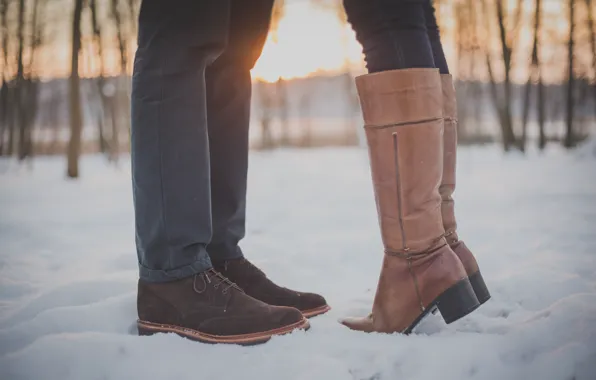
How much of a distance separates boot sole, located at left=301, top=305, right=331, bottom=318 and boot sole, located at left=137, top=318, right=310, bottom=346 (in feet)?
0.51

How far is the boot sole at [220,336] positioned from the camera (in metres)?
1.07

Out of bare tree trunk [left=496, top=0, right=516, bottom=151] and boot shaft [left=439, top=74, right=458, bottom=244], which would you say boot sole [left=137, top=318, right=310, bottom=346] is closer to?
boot shaft [left=439, top=74, right=458, bottom=244]

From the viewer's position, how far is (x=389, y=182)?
1.11 meters

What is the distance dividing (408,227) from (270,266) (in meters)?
0.85

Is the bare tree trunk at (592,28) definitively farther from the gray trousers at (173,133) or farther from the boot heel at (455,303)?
the gray trousers at (173,133)

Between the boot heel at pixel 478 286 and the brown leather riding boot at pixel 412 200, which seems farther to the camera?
the boot heel at pixel 478 286

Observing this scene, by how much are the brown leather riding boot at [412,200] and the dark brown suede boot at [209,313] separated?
267 mm

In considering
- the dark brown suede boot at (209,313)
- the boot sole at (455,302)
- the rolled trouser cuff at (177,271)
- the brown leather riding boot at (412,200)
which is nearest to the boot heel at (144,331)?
the dark brown suede boot at (209,313)

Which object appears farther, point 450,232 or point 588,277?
point 588,277

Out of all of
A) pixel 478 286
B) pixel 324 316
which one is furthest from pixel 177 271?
pixel 478 286

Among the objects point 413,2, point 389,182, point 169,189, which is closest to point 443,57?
point 413,2

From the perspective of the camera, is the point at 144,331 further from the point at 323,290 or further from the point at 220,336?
the point at 323,290

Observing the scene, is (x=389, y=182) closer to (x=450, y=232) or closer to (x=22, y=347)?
(x=450, y=232)

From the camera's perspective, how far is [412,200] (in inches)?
43.0
